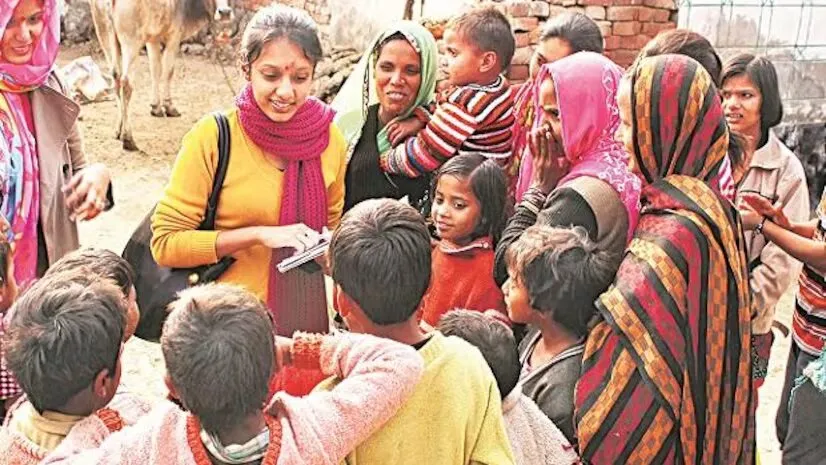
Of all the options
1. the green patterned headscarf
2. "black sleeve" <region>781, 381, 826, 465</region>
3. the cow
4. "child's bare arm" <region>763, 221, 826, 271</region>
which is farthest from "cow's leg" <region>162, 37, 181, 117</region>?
"black sleeve" <region>781, 381, 826, 465</region>

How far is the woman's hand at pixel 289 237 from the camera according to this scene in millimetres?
2682

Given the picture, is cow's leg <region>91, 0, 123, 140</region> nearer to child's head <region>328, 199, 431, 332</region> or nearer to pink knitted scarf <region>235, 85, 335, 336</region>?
pink knitted scarf <region>235, 85, 335, 336</region>

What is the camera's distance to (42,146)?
9.77 feet

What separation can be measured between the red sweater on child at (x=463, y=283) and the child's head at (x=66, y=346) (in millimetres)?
1305

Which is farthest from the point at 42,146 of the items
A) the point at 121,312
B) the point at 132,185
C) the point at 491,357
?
the point at 132,185

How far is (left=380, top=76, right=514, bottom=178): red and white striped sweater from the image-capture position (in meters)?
3.45

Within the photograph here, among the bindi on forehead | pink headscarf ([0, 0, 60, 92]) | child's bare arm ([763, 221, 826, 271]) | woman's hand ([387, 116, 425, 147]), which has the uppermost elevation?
the bindi on forehead

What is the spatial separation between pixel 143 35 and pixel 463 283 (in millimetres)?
7844

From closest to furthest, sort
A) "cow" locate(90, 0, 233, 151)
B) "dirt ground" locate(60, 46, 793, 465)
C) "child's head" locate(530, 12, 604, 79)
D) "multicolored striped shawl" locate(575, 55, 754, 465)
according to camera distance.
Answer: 1. "multicolored striped shawl" locate(575, 55, 754, 465)
2. "child's head" locate(530, 12, 604, 79)
3. "dirt ground" locate(60, 46, 793, 465)
4. "cow" locate(90, 0, 233, 151)

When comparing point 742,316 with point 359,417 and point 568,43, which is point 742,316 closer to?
point 359,417

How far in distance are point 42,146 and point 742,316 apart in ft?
7.07

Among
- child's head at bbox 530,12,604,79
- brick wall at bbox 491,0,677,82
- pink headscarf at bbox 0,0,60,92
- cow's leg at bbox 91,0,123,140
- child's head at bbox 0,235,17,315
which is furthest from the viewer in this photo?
cow's leg at bbox 91,0,123,140

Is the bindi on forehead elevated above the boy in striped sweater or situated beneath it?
elevated above

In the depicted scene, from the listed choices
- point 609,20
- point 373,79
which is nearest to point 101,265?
point 373,79
